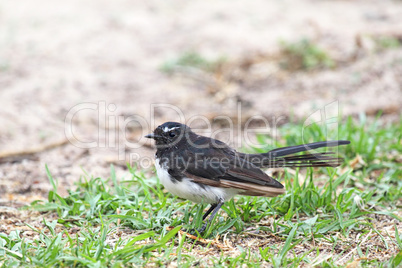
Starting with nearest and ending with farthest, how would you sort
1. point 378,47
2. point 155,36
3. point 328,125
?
point 328,125 → point 378,47 → point 155,36

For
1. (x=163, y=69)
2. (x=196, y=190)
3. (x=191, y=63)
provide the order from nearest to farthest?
(x=196, y=190), (x=163, y=69), (x=191, y=63)

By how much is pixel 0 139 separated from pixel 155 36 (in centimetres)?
455

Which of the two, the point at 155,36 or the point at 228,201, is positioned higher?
the point at 155,36

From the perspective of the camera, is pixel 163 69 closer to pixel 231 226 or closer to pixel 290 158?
pixel 290 158

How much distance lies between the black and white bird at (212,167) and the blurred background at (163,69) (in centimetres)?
152

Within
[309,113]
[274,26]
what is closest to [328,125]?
[309,113]

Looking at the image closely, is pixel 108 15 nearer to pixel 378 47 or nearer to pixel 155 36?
pixel 155 36

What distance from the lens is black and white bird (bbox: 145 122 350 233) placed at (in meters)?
3.78

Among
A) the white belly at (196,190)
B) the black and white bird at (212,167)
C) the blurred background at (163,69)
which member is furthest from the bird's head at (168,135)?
the blurred background at (163,69)

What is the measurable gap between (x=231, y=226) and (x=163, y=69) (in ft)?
16.8

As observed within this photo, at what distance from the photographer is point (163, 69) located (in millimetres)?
8531

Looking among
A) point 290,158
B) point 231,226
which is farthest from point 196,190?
point 290,158

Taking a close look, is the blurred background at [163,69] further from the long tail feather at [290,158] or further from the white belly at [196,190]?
the long tail feather at [290,158]

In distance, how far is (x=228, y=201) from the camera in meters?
4.19
